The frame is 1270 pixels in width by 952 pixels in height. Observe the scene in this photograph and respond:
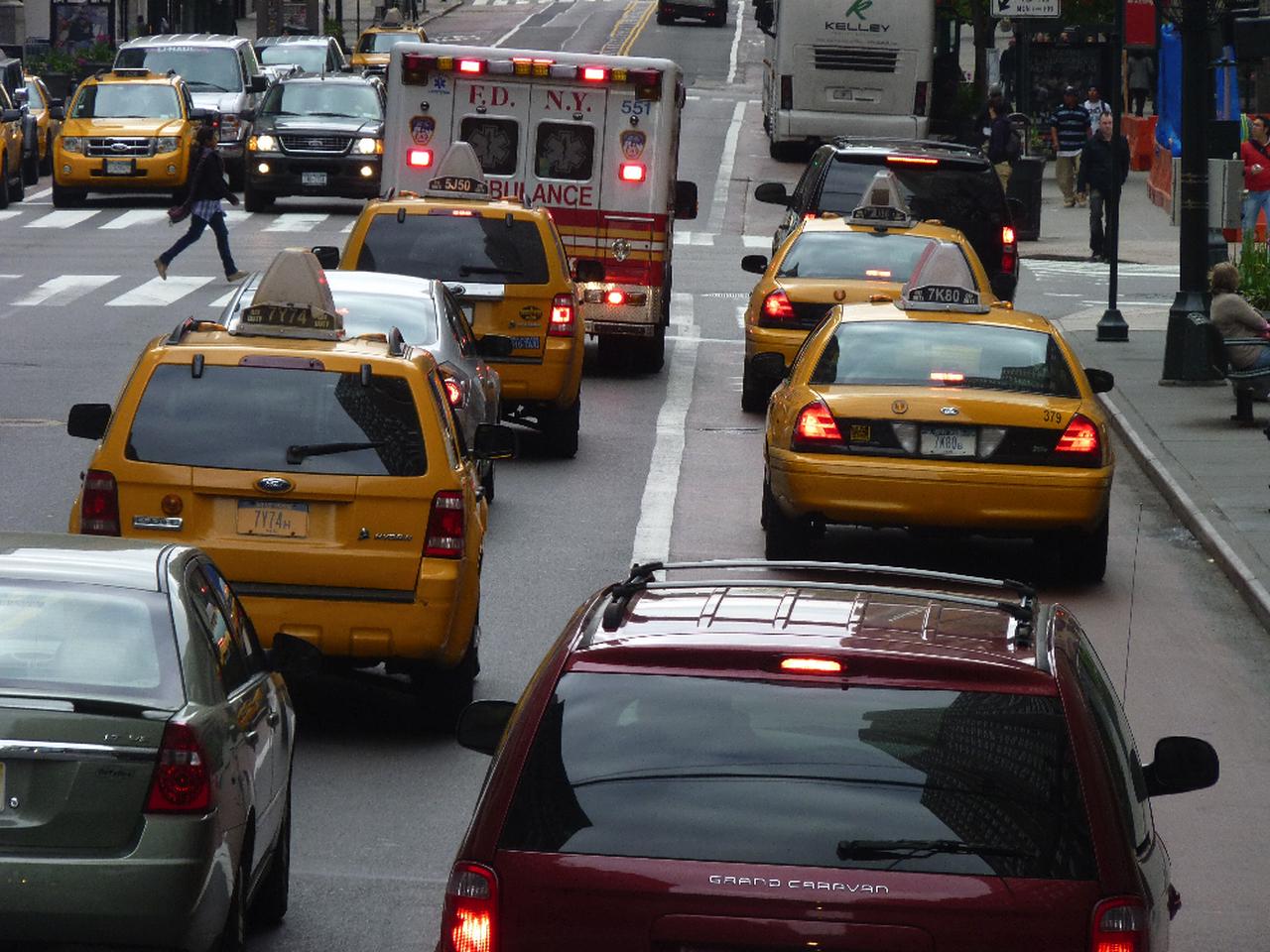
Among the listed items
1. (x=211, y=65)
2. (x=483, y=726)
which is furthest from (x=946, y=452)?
(x=211, y=65)

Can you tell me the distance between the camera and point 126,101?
39.0 meters

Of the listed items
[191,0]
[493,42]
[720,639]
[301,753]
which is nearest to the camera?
[720,639]

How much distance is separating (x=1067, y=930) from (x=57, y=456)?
13.5 metres

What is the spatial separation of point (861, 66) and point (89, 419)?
34.7m

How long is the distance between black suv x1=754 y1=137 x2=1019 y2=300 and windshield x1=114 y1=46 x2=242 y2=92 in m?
20.7

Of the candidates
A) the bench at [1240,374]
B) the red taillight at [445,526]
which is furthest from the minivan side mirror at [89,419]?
the bench at [1240,374]

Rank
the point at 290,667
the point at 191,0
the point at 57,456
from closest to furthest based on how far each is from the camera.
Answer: the point at 290,667 < the point at 57,456 < the point at 191,0

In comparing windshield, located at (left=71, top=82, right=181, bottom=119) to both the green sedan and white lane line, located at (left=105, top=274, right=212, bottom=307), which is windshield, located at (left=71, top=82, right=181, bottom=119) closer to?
white lane line, located at (left=105, top=274, right=212, bottom=307)

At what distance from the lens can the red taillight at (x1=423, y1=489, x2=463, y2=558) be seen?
33.0ft

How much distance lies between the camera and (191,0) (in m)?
68.7

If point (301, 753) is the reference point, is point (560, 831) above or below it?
above

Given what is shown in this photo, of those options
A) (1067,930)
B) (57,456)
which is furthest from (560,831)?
(57,456)

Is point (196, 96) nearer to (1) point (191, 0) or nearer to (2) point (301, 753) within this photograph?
(1) point (191, 0)

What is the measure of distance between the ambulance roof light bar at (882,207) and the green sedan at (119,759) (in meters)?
14.3
